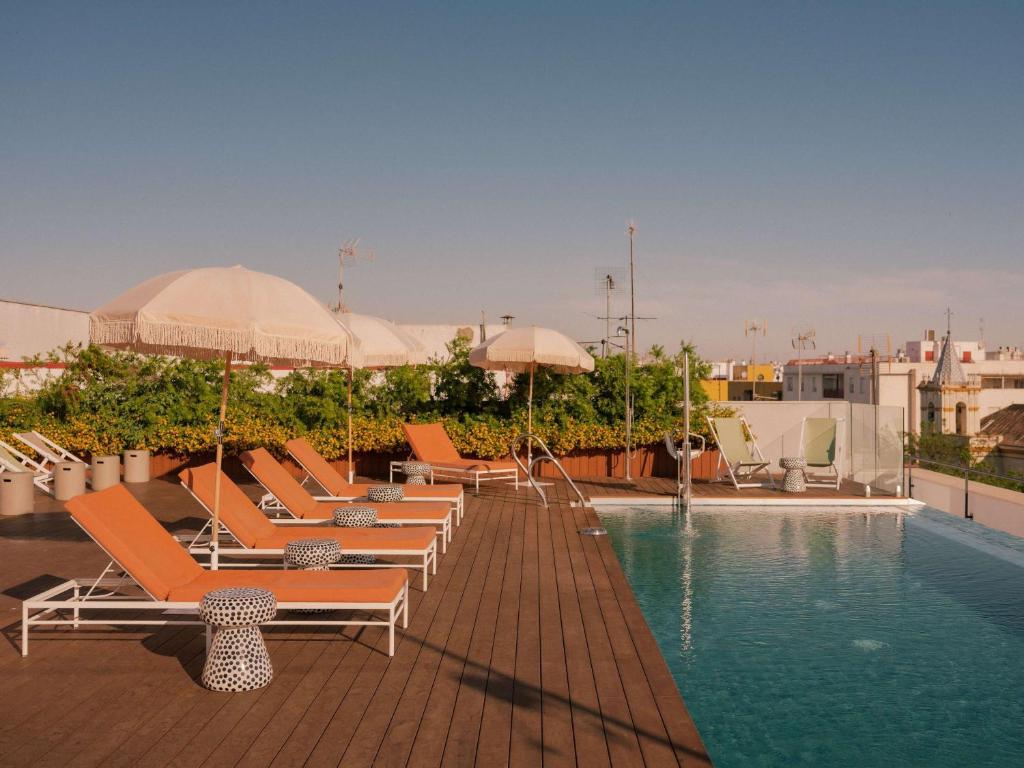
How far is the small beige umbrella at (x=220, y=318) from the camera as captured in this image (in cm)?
524

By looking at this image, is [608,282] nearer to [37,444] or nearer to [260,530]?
[37,444]

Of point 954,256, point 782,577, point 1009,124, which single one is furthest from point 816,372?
point 782,577

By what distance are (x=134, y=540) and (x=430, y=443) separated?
7.04m

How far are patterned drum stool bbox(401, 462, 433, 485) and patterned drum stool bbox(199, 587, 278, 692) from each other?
21.8ft

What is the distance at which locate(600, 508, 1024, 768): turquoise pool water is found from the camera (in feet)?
13.1

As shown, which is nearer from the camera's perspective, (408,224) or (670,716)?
(670,716)

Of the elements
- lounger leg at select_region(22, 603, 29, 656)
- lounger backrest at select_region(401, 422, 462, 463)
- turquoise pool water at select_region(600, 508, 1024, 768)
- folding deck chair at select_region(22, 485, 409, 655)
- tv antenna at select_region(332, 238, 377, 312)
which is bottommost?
turquoise pool water at select_region(600, 508, 1024, 768)

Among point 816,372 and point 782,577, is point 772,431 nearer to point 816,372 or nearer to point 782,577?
point 782,577

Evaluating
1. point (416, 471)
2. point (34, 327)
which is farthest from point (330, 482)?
point (34, 327)

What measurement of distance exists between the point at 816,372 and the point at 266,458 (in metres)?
73.0

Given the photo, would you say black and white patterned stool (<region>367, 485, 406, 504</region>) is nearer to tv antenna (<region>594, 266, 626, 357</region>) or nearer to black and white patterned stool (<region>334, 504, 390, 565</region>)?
black and white patterned stool (<region>334, 504, 390, 565</region>)

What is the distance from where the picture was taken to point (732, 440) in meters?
12.2

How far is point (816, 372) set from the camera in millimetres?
74500

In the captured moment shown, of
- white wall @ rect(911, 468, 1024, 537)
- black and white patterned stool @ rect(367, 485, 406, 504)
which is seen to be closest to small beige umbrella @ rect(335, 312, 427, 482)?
black and white patterned stool @ rect(367, 485, 406, 504)
